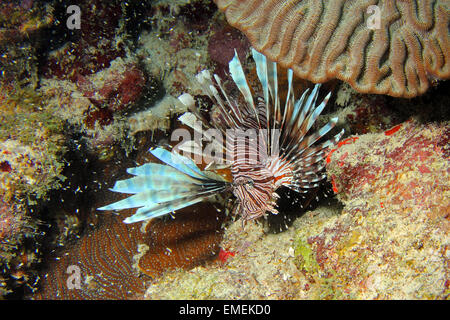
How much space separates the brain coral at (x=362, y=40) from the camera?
1967 mm

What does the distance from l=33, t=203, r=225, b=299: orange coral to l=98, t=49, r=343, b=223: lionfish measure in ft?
1.53

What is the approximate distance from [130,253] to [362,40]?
3540mm

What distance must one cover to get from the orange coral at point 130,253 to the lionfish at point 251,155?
47 centimetres

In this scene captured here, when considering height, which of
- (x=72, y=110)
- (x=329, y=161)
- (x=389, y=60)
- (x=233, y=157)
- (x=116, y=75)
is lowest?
(x=329, y=161)

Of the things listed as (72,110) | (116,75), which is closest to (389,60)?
(116,75)

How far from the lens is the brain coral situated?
6.45ft

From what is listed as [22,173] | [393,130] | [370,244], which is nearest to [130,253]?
[22,173]

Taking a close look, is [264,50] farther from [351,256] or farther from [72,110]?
[72,110]

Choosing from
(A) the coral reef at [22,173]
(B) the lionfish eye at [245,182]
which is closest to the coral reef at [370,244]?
(B) the lionfish eye at [245,182]

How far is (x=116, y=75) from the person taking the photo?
3.68 m

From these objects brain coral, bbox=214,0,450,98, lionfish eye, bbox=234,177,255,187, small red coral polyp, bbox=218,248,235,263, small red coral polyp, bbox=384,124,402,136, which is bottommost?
small red coral polyp, bbox=218,248,235,263

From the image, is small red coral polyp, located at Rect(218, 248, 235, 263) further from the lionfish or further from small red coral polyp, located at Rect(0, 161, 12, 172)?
small red coral polyp, located at Rect(0, 161, 12, 172)

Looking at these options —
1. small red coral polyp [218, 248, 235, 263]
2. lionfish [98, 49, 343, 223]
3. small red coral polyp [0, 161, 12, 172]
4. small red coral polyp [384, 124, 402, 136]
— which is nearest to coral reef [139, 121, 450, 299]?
small red coral polyp [384, 124, 402, 136]

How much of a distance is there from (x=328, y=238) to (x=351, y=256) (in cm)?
23
